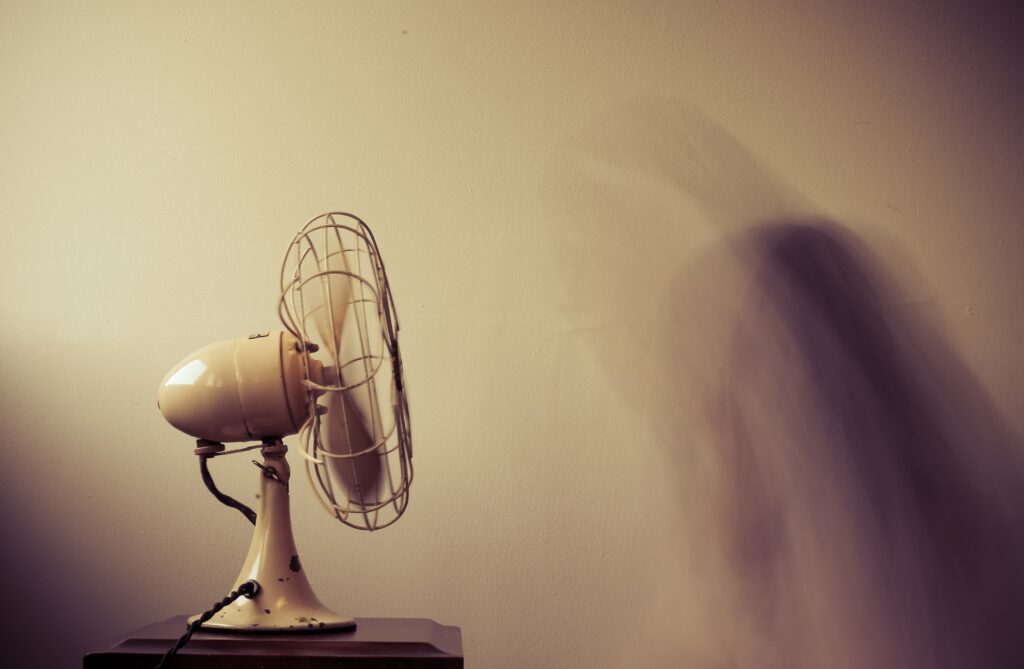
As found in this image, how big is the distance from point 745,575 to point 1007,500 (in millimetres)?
492

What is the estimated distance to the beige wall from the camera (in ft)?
4.88

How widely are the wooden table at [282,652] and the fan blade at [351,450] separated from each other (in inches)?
7.2

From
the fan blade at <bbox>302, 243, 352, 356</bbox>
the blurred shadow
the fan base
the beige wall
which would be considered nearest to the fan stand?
the fan base

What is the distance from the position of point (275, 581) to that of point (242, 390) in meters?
0.26

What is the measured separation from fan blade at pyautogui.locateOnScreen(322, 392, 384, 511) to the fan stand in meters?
0.09

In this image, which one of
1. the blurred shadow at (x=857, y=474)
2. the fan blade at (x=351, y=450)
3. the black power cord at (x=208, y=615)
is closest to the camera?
the black power cord at (x=208, y=615)

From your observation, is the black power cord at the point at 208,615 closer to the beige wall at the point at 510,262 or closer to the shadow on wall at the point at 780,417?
the beige wall at the point at 510,262

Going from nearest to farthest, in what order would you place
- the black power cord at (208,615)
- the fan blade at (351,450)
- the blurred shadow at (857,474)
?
the black power cord at (208,615), the fan blade at (351,450), the blurred shadow at (857,474)

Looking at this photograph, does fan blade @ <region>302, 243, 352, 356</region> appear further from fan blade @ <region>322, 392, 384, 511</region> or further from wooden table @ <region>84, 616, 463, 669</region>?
wooden table @ <region>84, 616, 463, 669</region>

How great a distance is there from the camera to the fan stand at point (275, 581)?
3.60 ft

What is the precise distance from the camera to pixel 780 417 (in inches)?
60.1

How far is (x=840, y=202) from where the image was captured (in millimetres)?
1580

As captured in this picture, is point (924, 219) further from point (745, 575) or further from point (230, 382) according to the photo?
point (230, 382)

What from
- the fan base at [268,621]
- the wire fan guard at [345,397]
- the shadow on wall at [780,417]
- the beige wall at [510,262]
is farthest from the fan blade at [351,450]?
the shadow on wall at [780,417]
